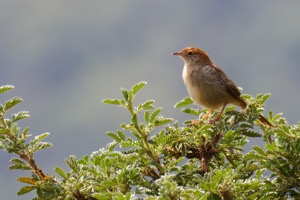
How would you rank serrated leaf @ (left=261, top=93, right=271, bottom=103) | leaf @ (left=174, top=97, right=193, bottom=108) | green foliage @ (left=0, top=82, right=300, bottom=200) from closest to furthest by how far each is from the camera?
green foliage @ (left=0, top=82, right=300, bottom=200)
serrated leaf @ (left=261, top=93, right=271, bottom=103)
leaf @ (left=174, top=97, right=193, bottom=108)

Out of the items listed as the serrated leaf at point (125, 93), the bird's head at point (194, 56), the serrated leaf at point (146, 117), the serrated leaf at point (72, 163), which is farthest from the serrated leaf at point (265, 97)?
the bird's head at point (194, 56)

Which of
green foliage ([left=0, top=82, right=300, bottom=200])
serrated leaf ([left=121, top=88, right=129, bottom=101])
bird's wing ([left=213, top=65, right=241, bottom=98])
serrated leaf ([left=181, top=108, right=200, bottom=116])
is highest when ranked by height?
bird's wing ([left=213, top=65, right=241, bottom=98])

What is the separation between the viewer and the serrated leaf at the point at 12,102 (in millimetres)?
4441

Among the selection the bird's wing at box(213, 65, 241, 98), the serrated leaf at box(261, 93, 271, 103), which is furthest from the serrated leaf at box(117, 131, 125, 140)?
the bird's wing at box(213, 65, 241, 98)

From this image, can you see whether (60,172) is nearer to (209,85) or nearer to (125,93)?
(125,93)

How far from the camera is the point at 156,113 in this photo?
4.52 m

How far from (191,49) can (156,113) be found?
524 centimetres

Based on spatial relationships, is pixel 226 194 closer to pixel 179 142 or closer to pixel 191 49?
pixel 179 142

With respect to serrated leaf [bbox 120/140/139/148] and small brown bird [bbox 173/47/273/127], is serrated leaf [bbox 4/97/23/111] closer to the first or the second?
serrated leaf [bbox 120/140/139/148]

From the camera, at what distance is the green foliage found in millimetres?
4055

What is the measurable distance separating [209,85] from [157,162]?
149 inches

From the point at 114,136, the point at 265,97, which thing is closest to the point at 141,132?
the point at 114,136

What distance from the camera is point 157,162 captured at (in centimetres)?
442

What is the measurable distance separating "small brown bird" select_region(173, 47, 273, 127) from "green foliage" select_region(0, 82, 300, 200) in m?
2.61
